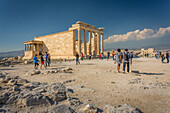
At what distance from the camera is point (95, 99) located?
3.30 m

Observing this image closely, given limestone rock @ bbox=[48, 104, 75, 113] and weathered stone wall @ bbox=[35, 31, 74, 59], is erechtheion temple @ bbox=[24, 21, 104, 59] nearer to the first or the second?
weathered stone wall @ bbox=[35, 31, 74, 59]

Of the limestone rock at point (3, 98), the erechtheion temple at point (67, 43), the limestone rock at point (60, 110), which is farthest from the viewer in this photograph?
the erechtheion temple at point (67, 43)

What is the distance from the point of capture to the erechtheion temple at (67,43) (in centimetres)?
2452

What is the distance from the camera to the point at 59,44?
27.9 meters

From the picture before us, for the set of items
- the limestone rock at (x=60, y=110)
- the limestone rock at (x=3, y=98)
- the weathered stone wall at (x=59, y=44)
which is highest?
the weathered stone wall at (x=59, y=44)

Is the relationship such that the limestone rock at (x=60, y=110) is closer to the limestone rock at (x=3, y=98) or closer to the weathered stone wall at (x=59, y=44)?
the limestone rock at (x=3, y=98)

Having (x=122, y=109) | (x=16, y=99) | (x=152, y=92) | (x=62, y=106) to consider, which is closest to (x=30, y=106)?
(x=16, y=99)

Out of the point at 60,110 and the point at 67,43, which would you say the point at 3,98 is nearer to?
the point at 60,110

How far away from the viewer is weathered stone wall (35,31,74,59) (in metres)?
25.8

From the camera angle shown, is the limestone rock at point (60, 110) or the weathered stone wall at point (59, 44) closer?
the limestone rock at point (60, 110)

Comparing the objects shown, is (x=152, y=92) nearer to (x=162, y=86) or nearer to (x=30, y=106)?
(x=162, y=86)

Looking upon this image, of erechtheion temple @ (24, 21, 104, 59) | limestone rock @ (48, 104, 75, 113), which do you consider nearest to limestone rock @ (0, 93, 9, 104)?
limestone rock @ (48, 104, 75, 113)

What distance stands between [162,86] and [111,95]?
2444 millimetres

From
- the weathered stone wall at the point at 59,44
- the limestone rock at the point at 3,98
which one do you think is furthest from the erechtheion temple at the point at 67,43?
the limestone rock at the point at 3,98
